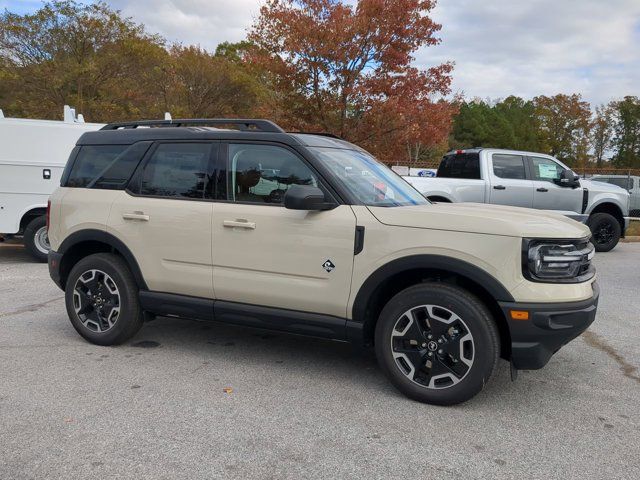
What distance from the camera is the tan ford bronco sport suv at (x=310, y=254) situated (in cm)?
347

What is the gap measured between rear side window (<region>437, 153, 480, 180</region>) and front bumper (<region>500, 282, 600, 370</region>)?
7.69 meters

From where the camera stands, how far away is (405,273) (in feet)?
12.4

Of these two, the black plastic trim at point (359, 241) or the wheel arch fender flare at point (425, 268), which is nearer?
the wheel arch fender flare at point (425, 268)

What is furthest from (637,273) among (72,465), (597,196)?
(72,465)

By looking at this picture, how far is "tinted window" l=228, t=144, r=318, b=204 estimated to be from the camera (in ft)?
13.4

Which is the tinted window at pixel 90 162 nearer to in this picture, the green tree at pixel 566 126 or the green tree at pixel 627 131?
the green tree at pixel 566 126

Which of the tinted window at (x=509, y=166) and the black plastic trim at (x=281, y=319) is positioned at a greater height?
the tinted window at (x=509, y=166)

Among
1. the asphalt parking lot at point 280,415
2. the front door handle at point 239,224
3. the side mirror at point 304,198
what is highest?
the side mirror at point 304,198

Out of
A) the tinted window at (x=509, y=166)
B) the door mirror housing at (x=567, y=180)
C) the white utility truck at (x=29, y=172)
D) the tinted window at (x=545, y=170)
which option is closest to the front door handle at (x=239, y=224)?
the white utility truck at (x=29, y=172)

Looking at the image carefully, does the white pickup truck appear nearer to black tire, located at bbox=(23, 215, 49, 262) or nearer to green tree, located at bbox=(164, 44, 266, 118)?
black tire, located at bbox=(23, 215, 49, 262)

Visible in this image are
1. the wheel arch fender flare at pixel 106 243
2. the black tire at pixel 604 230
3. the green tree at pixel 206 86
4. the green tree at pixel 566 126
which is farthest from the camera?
the green tree at pixel 566 126

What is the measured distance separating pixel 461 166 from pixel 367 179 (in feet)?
24.1

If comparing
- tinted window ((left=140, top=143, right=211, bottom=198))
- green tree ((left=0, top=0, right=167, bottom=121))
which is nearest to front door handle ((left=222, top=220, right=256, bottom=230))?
→ tinted window ((left=140, top=143, right=211, bottom=198))

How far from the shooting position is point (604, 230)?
11.4 m
